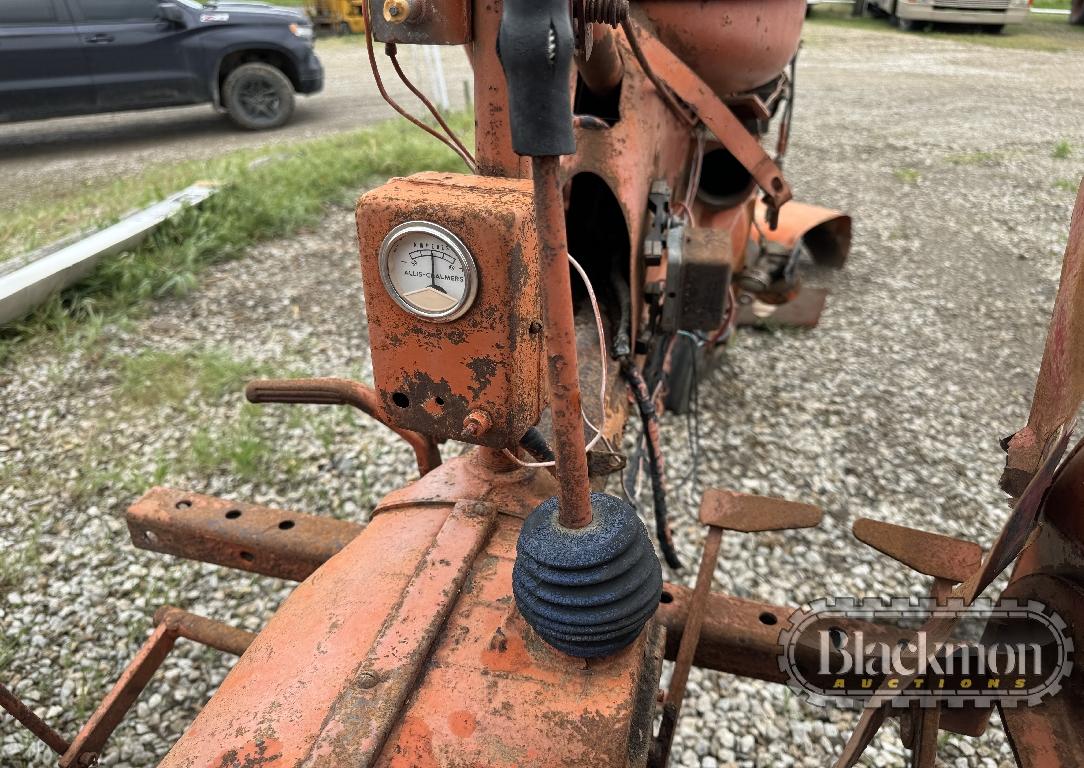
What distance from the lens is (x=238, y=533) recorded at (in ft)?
5.16

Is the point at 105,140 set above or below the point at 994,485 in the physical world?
above

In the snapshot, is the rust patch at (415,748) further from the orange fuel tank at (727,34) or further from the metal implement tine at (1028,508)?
the orange fuel tank at (727,34)

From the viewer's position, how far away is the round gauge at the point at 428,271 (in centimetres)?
105

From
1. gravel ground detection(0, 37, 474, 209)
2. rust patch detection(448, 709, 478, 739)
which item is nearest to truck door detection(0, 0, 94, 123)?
gravel ground detection(0, 37, 474, 209)

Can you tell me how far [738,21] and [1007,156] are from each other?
6540 millimetres

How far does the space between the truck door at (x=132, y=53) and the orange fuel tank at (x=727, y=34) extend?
643 cm

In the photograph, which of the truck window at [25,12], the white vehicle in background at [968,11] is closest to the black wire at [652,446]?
the truck window at [25,12]

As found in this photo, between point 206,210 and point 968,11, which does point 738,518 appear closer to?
point 206,210

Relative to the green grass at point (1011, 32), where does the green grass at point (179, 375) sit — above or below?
below

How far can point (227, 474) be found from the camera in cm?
292

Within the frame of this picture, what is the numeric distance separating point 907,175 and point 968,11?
418 inches

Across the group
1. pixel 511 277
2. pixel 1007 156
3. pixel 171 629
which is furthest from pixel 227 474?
pixel 1007 156

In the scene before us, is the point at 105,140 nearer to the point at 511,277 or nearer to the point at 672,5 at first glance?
the point at 672,5

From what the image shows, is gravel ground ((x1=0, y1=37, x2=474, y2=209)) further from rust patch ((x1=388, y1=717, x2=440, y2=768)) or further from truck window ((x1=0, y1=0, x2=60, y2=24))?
rust patch ((x1=388, y1=717, x2=440, y2=768))
